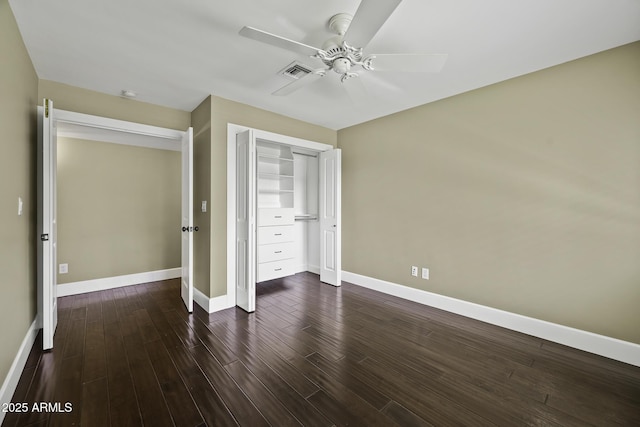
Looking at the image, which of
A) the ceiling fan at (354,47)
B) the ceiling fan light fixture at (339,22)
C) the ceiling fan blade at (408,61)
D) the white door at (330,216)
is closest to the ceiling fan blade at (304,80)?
the ceiling fan at (354,47)

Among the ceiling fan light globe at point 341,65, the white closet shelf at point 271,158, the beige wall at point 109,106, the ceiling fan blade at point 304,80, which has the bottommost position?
the white closet shelf at point 271,158

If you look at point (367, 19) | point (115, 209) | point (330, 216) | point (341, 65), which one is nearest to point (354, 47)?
point (341, 65)

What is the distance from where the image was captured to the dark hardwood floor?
5.21 feet

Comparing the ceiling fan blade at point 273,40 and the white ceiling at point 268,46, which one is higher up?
the white ceiling at point 268,46

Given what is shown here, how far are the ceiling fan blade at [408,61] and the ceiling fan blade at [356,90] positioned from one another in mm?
616

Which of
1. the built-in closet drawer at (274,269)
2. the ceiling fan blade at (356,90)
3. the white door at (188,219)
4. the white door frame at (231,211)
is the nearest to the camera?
the ceiling fan blade at (356,90)

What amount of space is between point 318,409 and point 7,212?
2.38 metres

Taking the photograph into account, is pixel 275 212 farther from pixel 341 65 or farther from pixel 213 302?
pixel 341 65

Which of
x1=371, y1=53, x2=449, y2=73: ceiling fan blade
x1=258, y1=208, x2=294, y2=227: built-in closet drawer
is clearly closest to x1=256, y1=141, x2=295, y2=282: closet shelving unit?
x1=258, y1=208, x2=294, y2=227: built-in closet drawer

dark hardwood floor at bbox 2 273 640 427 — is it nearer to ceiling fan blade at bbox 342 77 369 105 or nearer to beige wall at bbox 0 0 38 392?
beige wall at bbox 0 0 38 392

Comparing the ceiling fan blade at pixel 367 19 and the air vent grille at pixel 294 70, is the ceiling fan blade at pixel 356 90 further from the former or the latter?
the ceiling fan blade at pixel 367 19

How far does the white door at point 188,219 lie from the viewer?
3.08 m

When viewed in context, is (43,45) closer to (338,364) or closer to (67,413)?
(67,413)

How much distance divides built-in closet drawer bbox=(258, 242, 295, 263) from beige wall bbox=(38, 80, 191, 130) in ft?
6.60
